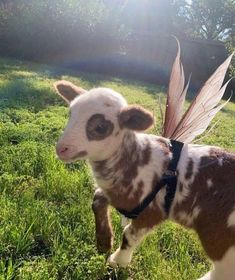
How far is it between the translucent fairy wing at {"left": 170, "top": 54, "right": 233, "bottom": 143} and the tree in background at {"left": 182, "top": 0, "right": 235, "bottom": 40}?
50.1 m

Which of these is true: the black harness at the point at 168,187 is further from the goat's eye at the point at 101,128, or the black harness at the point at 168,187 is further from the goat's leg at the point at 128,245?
the goat's eye at the point at 101,128

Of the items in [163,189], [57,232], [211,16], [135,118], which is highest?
[135,118]

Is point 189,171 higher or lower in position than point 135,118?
lower

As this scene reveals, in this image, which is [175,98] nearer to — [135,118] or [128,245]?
[135,118]

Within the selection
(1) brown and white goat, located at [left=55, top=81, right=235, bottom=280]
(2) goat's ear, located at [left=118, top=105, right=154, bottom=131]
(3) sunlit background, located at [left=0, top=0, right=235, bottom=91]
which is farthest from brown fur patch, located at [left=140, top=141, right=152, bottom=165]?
(3) sunlit background, located at [left=0, top=0, right=235, bottom=91]

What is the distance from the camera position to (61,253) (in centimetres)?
391

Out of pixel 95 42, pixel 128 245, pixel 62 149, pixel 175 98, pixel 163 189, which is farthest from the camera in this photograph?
pixel 95 42

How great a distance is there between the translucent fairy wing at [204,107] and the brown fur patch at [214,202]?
32 cm

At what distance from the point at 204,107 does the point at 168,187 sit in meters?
0.85

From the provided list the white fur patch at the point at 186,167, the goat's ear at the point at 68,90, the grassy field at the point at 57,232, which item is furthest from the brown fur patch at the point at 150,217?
the goat's ear at the point at 68,90

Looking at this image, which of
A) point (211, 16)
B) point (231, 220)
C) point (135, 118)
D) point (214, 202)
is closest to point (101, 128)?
point (135, 118)

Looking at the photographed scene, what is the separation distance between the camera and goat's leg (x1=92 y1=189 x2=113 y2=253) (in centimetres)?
416

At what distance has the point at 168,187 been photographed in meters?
3.83

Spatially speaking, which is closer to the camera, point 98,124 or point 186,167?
point 98,124
